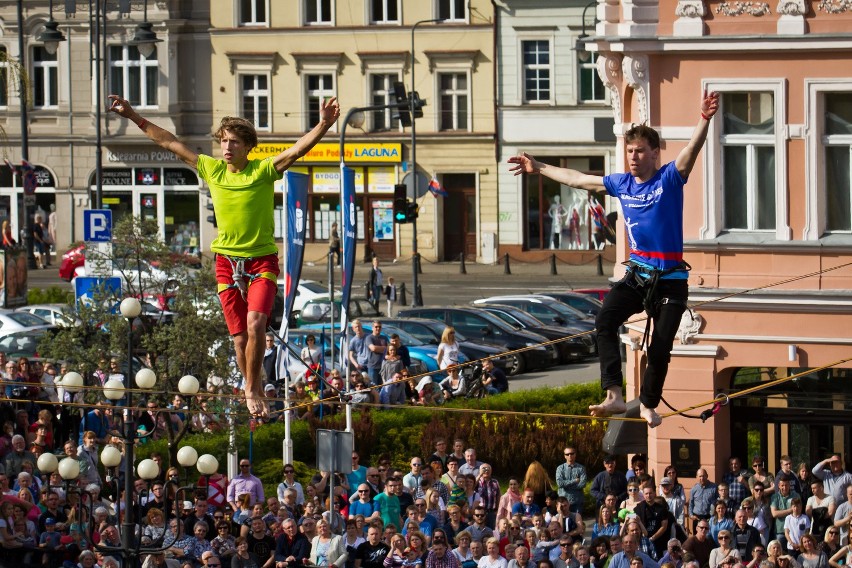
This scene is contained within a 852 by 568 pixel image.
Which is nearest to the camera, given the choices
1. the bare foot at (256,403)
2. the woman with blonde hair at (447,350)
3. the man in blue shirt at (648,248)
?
the man in blue shirt at (648,248)

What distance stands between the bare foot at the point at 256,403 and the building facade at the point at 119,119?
46280 millimetres

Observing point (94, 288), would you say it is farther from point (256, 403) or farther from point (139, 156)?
point (139, 156)

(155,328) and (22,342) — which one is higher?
(155,328)

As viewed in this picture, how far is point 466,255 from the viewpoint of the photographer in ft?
193

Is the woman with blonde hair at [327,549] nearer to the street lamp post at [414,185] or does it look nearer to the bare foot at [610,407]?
the bare foot at [610,407]

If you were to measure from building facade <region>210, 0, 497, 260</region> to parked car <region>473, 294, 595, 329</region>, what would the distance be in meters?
16.7

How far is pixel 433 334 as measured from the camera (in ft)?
116

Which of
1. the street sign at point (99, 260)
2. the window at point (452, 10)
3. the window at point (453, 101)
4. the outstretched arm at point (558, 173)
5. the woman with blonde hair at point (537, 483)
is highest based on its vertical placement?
the window at point (452, 10)

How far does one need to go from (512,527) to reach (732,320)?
4.22 m

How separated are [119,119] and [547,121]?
1446cm

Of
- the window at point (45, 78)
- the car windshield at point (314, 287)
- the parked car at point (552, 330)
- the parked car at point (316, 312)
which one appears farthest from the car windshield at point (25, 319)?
the window at point (45, 78)

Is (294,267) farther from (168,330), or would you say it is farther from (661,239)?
(661,239)

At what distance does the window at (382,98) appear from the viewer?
191 feet

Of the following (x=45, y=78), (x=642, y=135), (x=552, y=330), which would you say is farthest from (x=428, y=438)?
(x=45, y=78)
